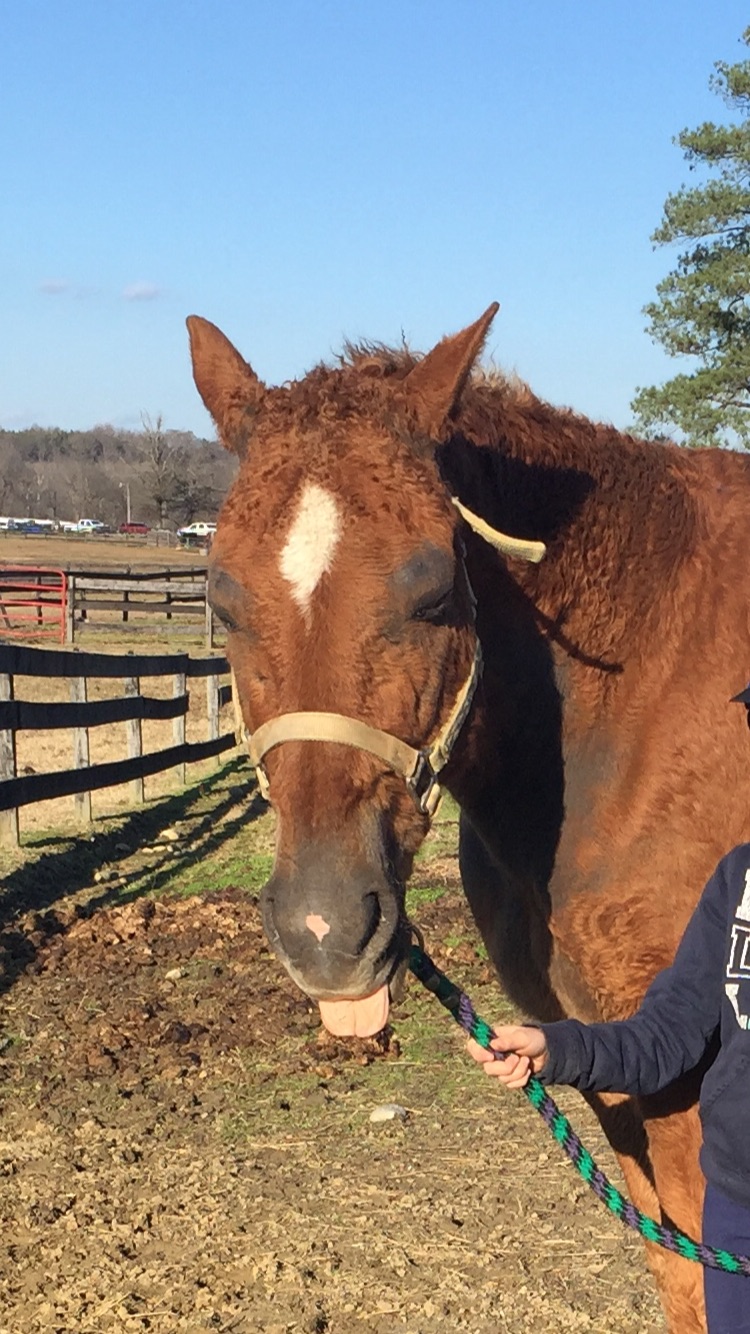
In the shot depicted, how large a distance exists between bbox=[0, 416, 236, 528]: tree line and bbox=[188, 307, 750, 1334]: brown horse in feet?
98.4

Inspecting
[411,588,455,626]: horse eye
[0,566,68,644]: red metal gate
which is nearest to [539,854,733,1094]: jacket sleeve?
[411,588,455,626]: horse eye

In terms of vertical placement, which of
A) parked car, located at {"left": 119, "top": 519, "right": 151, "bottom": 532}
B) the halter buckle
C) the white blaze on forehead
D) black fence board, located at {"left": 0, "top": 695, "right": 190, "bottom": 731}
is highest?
the white blaze on forehead

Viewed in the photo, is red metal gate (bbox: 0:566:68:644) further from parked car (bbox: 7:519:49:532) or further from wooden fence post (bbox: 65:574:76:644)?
parked car (bbox: 7:519:49:532)

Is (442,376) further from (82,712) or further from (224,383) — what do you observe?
(82,712)

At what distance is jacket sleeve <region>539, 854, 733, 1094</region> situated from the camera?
218 centimetres

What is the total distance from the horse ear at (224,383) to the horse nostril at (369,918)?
993mm

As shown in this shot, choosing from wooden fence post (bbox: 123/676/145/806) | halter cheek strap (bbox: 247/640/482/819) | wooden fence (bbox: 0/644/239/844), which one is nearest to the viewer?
halter cheek strap (bbox: 247/640/482/819)

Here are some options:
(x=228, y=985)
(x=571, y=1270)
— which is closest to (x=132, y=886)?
(x=228, y=985)

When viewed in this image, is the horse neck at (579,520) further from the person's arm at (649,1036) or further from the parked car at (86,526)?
the parked car at (86,526)

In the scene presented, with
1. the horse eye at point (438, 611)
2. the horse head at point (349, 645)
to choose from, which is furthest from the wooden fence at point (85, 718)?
the horse eye at point (438, 611)

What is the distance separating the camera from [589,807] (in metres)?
2.72

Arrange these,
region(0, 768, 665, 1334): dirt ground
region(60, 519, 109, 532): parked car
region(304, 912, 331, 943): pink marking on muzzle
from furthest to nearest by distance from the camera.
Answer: region(60, 519, 109, 532): parked car < region(0, 768, 665, 1334): dirt ground < region(304, 912, 331, 943): pink marking on muzzle

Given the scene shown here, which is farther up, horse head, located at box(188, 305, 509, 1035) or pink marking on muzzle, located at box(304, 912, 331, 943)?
horse head, located at box(188, 305, 509, 1035)

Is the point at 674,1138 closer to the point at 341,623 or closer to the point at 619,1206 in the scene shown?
the point at 619,1206
